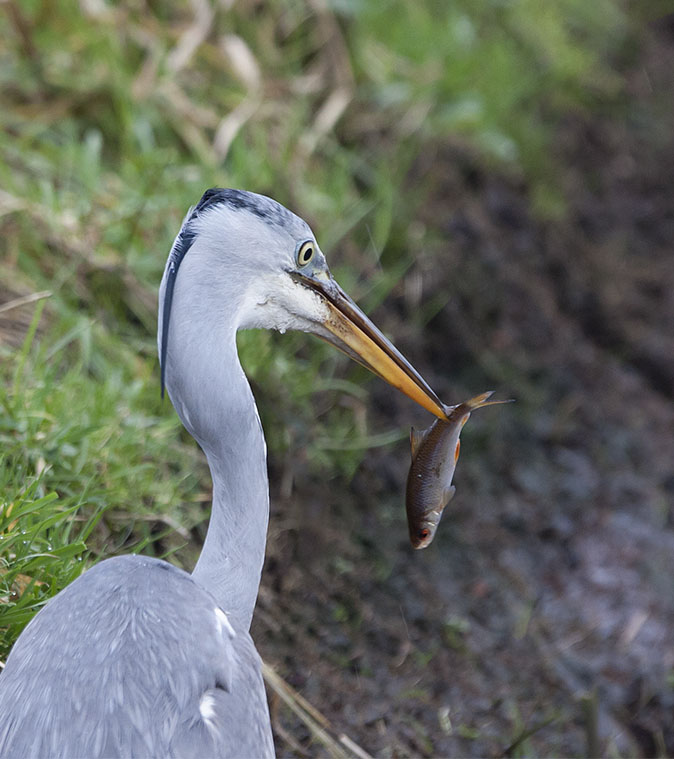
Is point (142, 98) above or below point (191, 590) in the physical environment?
below

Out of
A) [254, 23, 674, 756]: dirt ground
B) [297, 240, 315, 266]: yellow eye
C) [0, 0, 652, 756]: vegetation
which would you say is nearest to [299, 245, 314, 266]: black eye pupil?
[297, 240, 315, 266]: yellow eye

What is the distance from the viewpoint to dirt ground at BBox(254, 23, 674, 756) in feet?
10.1

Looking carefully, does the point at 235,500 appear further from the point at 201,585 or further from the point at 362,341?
the point at 362,341

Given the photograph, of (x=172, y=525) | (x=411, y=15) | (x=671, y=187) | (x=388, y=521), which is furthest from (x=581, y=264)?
(x=172, y=525)

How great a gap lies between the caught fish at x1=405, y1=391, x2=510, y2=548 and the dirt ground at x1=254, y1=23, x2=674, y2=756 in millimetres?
727

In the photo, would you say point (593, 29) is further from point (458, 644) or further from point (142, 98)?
point (458, 644)

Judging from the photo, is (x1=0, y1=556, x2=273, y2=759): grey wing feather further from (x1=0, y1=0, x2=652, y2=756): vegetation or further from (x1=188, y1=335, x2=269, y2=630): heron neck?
(x1=0, y1=0, x2=652, y2=756): vegetation

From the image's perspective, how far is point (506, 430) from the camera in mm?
4223

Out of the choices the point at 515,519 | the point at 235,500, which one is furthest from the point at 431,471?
the point at 515,519

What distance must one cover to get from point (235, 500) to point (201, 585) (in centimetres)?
20

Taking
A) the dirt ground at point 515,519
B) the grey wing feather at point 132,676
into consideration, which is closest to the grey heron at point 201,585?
the grey wing feather at point 132,676

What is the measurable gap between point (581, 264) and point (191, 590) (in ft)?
11.3

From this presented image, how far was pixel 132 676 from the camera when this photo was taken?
1868 millimetres

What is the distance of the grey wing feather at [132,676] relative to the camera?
179cm
